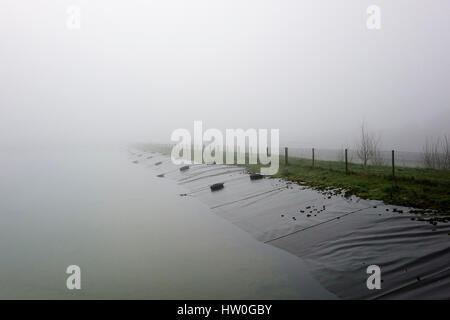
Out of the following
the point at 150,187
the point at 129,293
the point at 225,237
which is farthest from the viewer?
the point at 150,187

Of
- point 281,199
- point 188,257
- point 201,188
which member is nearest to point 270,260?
point 188,257

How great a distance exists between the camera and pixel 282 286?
378 inches

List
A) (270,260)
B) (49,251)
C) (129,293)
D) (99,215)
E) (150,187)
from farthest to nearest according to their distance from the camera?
(150,187) → (99,215) → (49,251) → (270,260) → (129,293)

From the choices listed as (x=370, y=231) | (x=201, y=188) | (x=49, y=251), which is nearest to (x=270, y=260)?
(x=370, y=231)

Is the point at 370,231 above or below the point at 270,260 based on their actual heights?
above

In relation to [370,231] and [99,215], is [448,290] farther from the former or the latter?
[99,215]

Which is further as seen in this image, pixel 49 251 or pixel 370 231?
pixel 49 251

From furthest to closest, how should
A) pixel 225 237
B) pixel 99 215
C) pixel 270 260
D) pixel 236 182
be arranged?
pixel 236 182 < pixel 99 215 < pixel 225 237 < pixel 270 260

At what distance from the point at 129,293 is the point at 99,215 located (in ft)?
42.1

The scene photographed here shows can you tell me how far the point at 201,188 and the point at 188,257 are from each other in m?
16.0

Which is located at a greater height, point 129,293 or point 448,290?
point 448,290
